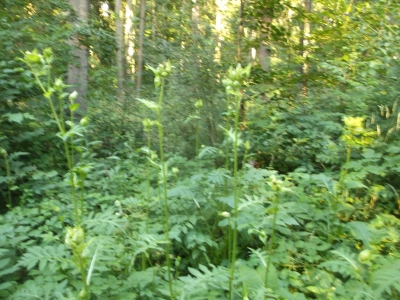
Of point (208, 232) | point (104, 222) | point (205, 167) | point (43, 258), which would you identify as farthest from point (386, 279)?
point (205, 167)

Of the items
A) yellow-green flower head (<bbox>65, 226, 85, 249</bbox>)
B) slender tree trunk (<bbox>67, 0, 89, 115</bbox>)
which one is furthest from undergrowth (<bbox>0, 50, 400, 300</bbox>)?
slender tree trunk (<bbox>67, 0, 89, 115</bbox>)

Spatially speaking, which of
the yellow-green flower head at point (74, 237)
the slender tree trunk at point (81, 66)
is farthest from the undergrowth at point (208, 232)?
the slender tree trunk at point (81, 66)

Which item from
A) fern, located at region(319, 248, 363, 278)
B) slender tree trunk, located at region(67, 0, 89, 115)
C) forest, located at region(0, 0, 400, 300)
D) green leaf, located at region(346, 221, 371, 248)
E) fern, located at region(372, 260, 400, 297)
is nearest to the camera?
fern, located at region(372, 260, 400, 297)

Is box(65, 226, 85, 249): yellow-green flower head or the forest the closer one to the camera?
box(65, 226, 85, 249): yellow-green flower head

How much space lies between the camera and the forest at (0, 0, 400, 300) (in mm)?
2086

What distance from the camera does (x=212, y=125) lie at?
488 centimetres

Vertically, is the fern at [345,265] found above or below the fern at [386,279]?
below

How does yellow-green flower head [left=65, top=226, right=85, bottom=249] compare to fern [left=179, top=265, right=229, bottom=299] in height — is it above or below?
above

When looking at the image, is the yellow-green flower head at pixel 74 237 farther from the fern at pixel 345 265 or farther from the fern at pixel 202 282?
the fern at pixel 345 265

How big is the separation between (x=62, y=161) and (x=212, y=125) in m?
2.11

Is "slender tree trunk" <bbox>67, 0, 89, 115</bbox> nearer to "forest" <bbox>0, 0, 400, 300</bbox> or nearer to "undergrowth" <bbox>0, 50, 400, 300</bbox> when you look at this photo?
"forest" <bbox>0, 0, 400, 300</bbox>

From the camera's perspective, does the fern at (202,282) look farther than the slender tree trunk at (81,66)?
No

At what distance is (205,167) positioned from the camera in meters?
4.16

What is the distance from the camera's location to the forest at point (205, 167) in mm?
2086
